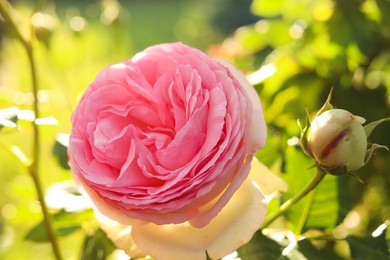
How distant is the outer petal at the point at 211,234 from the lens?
1.11ft

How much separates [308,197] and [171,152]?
0.13m

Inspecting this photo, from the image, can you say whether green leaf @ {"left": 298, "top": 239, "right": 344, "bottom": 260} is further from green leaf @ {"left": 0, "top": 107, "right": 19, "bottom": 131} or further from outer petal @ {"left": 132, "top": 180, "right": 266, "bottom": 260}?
green leaf @ {"left": 0, "top": 107, "right": 19, "bottom": 131}

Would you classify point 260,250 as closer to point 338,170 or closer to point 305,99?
point 338,170

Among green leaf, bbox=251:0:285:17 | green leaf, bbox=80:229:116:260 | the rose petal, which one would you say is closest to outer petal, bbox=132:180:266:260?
the rose petal

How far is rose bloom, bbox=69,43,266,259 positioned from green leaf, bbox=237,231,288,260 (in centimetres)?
3

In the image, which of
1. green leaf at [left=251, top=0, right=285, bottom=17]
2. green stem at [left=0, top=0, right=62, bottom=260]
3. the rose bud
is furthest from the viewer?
green leaf at [left=251, top=0, right=285, bottom=17]

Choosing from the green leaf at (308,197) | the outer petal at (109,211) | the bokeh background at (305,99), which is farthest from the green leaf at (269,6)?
the outer petal at (109,211)

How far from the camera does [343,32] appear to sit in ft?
1.70

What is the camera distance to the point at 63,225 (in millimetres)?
493

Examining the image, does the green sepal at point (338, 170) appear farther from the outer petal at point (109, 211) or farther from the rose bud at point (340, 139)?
the outer petal at point (109, 211)

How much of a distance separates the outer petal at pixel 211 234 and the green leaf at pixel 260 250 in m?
0.03

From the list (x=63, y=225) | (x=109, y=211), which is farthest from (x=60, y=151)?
(x=109, y=211)

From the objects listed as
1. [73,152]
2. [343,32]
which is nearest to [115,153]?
[73,152]

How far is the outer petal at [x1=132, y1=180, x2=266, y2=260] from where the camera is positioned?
1.11ft
